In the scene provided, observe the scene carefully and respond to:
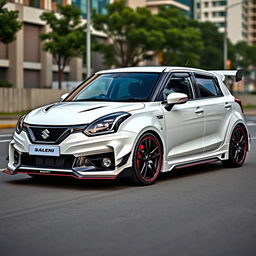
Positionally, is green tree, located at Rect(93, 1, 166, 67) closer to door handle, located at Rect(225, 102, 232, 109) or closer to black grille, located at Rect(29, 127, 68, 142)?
door handle, located at Rect(225, 102, 232, 109)

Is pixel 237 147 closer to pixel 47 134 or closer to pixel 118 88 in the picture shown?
pixel 118 88

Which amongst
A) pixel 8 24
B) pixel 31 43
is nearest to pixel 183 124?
pixel 8 24

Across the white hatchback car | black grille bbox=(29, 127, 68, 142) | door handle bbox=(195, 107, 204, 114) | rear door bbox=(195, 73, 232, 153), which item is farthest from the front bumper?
rear door bbox=(195, 73, 232, 153)

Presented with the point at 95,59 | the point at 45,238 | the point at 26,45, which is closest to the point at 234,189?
the point at 45,238

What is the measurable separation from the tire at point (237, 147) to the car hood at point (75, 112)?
231cm

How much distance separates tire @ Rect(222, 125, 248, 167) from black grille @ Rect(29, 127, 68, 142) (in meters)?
3.24

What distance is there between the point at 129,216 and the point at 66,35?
4292cm

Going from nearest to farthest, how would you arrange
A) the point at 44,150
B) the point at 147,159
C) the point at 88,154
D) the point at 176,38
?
the point at 88,154 → the point at 44,150 → the point at 147,159 → the point at 176,38

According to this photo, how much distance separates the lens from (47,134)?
833 cm

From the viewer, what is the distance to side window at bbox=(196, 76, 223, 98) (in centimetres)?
1022

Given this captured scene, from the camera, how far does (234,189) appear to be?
850cm

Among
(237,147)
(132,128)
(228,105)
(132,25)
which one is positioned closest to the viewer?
(132,128)

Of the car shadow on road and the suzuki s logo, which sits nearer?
the suzuki s logo

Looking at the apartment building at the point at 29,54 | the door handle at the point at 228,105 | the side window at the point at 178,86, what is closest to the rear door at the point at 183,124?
the side window at the point at 178,86
